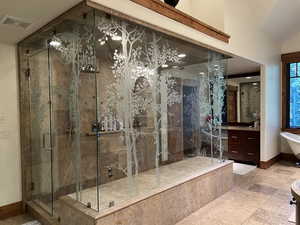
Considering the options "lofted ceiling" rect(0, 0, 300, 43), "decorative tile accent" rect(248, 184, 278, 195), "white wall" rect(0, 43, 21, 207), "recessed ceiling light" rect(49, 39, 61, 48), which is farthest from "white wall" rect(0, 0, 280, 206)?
"decorative tile accent" rect(248, 184, 278, 195)

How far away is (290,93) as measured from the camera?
5832mm

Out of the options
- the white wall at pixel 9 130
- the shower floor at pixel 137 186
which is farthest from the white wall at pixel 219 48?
the shower floor at pixel 137 186

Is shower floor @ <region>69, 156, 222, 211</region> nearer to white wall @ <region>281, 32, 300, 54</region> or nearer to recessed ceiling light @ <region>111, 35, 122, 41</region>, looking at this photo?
recessed ceiling light @ <region>111, 35, 122, 41</region>

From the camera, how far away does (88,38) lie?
2.34m

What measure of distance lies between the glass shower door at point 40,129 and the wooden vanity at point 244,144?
12.9 feet

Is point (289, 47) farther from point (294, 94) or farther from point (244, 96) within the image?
point (244, 96)

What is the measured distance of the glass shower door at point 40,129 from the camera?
3.13m

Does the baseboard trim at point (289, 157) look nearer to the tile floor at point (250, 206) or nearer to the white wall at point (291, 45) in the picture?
the tile floor at point (250, 206)

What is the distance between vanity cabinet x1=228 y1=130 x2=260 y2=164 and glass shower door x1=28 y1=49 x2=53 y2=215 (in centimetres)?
431

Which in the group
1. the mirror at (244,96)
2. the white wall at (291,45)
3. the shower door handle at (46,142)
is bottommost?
the shower door handle at (46,142)

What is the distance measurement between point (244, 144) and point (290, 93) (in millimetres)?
1920

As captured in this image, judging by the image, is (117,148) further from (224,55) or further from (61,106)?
(224,55)

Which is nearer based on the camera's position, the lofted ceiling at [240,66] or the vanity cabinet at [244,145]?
the lofted ceiling at [240,66]

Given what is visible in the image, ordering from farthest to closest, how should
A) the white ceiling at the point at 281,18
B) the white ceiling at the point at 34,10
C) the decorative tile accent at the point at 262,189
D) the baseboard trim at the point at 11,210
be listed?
1. the white ceiling at the point at 281,18
2. the decorative tile accent at the point at 262,189
3. the baseboard trim at the point at 11,210
4. the white ceiling at the point at 34,10
